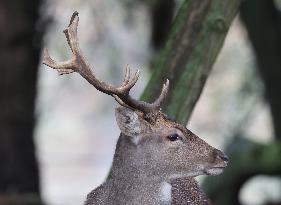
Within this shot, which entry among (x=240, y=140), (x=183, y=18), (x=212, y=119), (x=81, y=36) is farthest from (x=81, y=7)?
(x=183, y=18)

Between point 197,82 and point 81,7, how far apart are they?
6.18 meters

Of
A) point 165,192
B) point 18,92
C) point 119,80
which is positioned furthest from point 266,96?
point 165,192

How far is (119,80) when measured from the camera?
11047mm

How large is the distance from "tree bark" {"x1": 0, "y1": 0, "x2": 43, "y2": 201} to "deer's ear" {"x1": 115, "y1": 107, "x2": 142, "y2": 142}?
13.8ft

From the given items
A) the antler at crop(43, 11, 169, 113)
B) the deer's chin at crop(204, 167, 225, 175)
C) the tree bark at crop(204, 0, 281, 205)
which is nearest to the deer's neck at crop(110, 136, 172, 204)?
the deer's chin at crop(204, 167, 225, 175)

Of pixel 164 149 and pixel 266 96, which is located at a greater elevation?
pixel 164 149

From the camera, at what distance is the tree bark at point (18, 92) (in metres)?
8.25

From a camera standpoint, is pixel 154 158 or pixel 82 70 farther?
pixel 154 158

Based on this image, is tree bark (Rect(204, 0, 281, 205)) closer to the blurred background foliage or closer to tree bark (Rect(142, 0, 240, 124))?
the blurred background foliage

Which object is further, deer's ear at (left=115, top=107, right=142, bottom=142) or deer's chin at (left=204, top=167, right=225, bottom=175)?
deer's chin at (left=204, top=167, right=225, bottom=175)

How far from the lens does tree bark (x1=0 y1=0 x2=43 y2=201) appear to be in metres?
8.25

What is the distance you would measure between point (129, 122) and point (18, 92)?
174 inches

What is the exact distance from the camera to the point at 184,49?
186 inches

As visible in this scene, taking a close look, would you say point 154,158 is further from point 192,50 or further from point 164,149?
point 192,50
